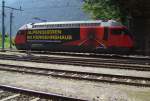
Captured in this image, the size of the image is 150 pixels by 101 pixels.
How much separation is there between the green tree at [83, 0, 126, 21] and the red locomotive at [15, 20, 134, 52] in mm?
6227

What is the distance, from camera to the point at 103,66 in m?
19.0

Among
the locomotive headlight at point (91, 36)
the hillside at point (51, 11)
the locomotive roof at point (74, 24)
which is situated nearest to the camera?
the locomotive roof at point (74, 24)

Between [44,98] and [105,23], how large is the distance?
65.1ft

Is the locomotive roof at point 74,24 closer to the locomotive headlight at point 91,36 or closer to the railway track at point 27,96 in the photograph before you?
the locomotive headlight at point 91,36

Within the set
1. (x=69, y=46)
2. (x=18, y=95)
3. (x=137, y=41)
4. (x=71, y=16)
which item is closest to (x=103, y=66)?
(x=18, y=95)

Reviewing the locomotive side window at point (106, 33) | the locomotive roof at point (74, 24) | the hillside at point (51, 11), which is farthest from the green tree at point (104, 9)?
the hillside at point (51, 11)

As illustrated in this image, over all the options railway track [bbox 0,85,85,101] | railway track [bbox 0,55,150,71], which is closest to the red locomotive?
railway track [bbox 0,55,150,71]

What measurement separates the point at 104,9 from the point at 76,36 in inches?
365

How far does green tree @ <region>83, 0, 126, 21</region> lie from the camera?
35.2 metres

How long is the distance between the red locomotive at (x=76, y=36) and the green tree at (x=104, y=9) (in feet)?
20.4

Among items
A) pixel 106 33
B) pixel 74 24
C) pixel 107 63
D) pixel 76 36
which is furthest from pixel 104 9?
pixel 107 63

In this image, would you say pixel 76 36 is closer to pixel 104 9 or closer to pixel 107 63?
pixel 104 9

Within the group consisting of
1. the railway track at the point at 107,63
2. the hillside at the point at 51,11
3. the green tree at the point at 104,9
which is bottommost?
the railway track at the point at 107,63

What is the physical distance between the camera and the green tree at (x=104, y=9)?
3525 cm
